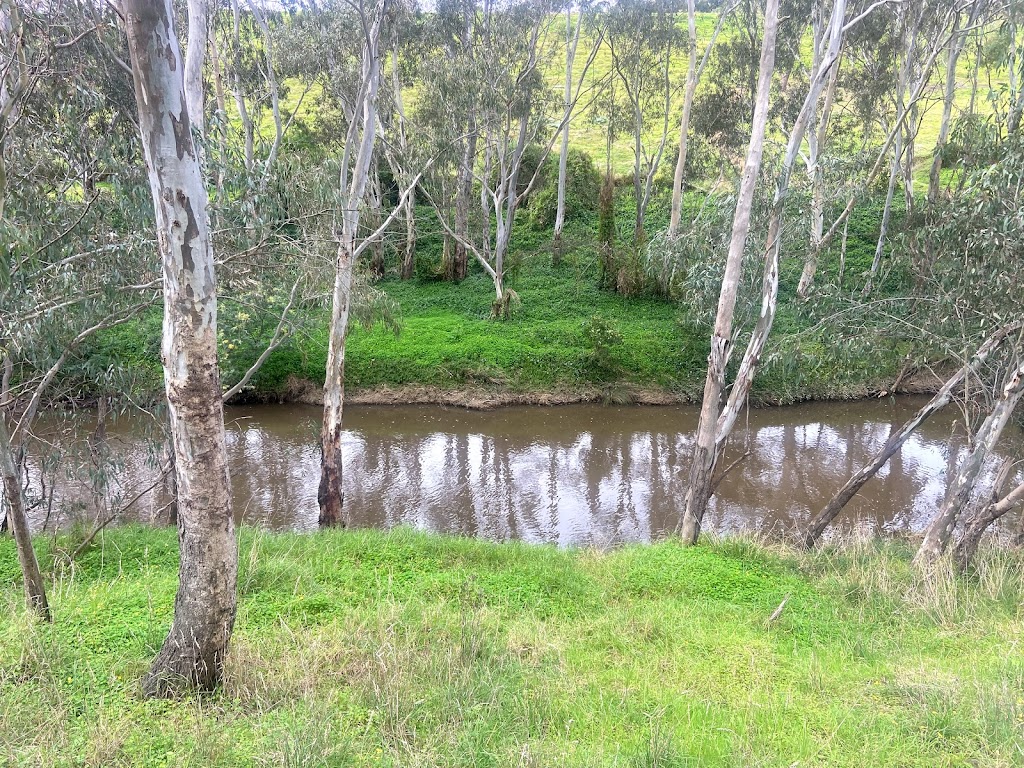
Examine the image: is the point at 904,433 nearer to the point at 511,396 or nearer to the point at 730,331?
the point at 730,331

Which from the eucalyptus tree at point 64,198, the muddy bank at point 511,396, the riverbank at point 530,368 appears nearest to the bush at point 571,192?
the riverbank at point 530,368

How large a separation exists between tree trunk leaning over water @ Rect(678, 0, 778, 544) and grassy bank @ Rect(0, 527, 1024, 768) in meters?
1.43

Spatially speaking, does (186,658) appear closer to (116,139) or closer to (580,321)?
(116,139)

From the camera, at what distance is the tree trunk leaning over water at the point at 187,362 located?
123 inches

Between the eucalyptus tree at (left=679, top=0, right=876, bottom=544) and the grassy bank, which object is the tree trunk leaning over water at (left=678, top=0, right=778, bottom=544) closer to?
the eucalyptus tree at (left=679, top=0, right=876, bottom=544)

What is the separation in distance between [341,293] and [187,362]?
5.73 meters

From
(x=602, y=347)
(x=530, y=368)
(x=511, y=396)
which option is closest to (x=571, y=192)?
(x=602, y=347)

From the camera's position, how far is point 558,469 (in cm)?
1258

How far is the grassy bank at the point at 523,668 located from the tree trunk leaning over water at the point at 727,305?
1433 mm

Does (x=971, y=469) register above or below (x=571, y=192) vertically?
below

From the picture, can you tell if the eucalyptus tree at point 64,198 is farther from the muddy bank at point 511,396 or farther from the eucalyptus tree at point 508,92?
the eucalyptus tree at point 508,92

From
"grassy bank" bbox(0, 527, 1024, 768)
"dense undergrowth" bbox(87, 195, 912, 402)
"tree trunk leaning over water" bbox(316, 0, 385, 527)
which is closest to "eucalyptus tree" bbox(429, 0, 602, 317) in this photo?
"dense undergrowth" bbox(87, 195, 912, 402)

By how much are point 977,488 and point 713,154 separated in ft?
47.7

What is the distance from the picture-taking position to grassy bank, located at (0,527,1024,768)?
10.3 feet
